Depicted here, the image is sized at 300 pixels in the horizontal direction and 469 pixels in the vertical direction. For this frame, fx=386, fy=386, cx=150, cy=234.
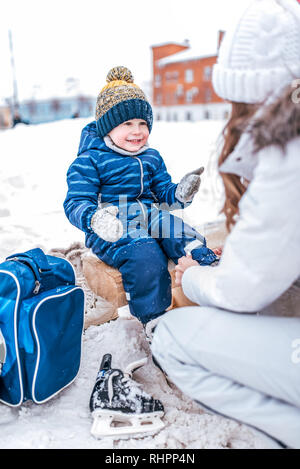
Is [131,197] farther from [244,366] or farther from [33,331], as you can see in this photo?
[244,366]

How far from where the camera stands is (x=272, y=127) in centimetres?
91

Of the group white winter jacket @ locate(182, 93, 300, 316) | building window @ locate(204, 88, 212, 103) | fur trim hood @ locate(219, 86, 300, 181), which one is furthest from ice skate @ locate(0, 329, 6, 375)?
building window @ locate(204, 88, 212, 103)

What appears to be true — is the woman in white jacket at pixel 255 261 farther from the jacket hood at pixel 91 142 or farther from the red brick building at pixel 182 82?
the red brick building at pixel 182 82

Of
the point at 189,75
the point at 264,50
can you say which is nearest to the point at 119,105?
the point at 264,50

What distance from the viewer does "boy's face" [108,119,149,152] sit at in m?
1.96

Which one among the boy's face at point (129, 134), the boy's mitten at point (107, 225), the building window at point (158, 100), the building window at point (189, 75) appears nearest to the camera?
the boy's mitten at point (107, 225)

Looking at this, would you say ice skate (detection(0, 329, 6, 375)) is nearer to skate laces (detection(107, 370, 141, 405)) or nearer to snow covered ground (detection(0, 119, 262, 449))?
snow covered ground (detection(0, 119, 262, 449))

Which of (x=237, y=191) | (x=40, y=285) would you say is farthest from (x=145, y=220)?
(x=237, y=191)

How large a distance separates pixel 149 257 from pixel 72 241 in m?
1.67

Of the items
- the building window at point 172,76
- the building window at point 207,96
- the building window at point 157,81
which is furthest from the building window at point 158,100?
the building window at point 207,96

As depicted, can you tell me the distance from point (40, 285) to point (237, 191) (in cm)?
82

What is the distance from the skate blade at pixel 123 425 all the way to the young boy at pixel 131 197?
1.49 ft

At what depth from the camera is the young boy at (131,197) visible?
1698 millimetres
